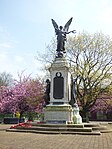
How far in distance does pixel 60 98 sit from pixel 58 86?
1.09m

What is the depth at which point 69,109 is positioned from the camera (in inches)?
858

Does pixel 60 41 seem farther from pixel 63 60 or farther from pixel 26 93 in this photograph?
pixel 26 93

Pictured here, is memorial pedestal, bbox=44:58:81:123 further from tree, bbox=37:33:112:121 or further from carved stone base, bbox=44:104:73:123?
tree, bbox=37:33:112:121

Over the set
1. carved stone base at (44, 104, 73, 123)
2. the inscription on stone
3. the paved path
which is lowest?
the paved path

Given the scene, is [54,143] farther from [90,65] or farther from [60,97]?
[90,65]

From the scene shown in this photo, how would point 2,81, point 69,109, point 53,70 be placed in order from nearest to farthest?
point 69,109
point 53,70
point 2,81

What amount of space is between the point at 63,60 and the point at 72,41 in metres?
11.9

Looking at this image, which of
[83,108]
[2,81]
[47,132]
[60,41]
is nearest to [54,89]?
[60,41]

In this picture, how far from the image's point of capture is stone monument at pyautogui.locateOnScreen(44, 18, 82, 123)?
71.5 ft

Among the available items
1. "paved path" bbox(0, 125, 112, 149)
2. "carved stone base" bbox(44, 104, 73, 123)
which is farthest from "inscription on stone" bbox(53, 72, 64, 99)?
"paved path" bbox(0, 125, 112, 149)

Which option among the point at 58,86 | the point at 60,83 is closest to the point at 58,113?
the point at 58,86

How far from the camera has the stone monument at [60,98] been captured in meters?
21.8

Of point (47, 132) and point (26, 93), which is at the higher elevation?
point (26, 93)

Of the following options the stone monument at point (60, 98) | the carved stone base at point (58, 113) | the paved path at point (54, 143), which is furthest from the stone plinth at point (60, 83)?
the paved path at point (54, 143)
